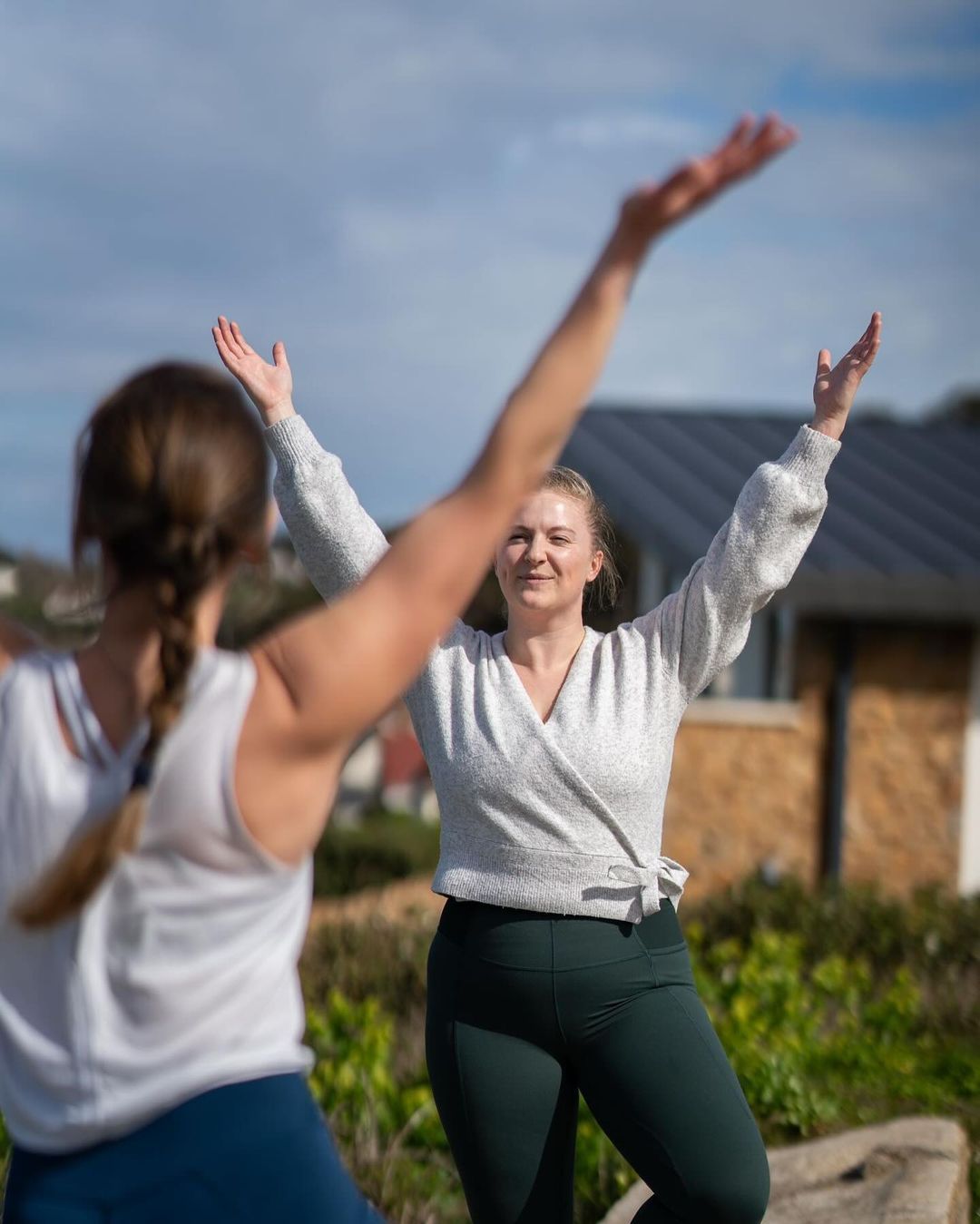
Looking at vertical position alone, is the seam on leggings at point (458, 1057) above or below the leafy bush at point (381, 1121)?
above

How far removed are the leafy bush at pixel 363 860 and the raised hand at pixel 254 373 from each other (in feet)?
40.8

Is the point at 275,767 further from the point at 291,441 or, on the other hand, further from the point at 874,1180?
the point at 874,1180

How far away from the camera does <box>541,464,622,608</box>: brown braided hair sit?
3.02 meters

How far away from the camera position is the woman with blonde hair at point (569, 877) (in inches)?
103

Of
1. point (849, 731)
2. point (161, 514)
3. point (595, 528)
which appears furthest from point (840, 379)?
point (849, 731)

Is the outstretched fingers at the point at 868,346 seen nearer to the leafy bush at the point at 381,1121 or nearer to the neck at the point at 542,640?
the neck at the point at 542,640

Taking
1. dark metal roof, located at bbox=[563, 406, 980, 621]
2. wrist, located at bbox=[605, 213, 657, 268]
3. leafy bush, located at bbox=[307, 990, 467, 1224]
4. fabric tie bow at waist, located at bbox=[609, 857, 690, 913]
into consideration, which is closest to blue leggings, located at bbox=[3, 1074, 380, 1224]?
wrist, located at bbox=[605, 213, 657, 268]

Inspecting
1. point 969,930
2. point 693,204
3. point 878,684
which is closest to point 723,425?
point 878,684

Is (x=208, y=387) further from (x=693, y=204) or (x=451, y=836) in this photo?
(x=451, y=836)

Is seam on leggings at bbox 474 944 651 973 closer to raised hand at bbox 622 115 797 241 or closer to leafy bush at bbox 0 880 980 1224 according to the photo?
raised hand at bbox 622 115 797 241

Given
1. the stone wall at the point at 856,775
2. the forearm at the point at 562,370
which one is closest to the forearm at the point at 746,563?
the forearm at the point at 562,370

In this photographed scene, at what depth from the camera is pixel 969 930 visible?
8.32m

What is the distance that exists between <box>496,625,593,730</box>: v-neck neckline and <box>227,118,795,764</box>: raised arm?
1.08 meters

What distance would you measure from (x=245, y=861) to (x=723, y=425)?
13.2 meters
